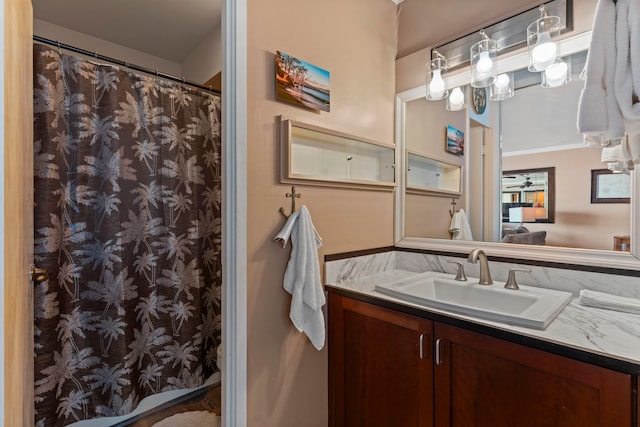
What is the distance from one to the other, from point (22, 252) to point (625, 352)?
172 cm

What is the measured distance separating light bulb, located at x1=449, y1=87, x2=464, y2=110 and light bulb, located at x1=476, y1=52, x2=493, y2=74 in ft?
0.57

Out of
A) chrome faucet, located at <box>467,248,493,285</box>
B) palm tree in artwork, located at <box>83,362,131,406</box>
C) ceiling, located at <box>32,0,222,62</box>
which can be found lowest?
palm tree in artwork, located at <box>83,362,131,406</box>

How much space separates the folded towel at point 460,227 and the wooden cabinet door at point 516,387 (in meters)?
0.70

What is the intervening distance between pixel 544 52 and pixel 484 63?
0.24 metres

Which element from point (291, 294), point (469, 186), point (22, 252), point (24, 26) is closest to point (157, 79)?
point (24, 26)

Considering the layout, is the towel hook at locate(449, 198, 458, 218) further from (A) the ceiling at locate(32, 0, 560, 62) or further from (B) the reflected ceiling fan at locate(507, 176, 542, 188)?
(A) the ceiling at locate(32, 0, 560, 62)

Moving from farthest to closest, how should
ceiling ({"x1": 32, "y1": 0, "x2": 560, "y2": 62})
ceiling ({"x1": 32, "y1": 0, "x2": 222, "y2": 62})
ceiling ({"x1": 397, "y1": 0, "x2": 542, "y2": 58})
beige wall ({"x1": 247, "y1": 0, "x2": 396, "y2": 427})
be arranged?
ceiling ({"x1": 32, "y1": 0, "x2": 222, "y2": 62}), ceiling ({"x1": 32, "y1": 0, "x2": 560, "y2": 62}), ceiling ({"x1": 397, "y1": 0, "x2": 542, "y2": 58}), beige wall ({"x1": 247, "y1": 0, "x2": 396, "y2": 427})

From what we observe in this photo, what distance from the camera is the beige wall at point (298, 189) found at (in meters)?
1.28

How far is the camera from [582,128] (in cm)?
91

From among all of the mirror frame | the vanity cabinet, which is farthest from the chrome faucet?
the vanity cabinet

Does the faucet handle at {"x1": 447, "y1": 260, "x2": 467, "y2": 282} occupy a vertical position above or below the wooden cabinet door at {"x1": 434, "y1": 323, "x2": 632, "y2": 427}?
above

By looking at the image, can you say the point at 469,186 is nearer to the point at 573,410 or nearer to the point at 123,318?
the point at 573,410

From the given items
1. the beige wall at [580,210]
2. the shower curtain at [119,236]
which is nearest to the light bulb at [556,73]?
the beige wall at [580,210]

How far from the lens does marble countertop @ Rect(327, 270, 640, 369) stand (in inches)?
32.9
